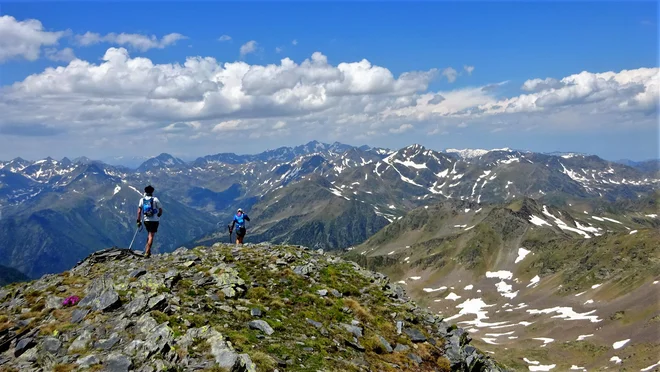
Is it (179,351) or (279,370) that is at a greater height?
(179,351)

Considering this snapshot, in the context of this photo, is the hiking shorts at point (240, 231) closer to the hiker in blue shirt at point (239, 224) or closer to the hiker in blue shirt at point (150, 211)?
the hiker in blue shirt at point (239, 224)

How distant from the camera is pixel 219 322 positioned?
19406 millimetres

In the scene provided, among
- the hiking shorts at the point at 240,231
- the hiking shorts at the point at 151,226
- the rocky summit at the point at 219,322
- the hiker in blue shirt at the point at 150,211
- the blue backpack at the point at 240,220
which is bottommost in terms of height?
the rocky summit at the point at 219,322

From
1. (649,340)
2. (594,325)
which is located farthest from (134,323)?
(594,325)

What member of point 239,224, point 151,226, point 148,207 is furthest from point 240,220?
point 148,207

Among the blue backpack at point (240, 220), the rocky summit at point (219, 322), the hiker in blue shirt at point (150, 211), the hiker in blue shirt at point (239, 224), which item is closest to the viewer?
the rocky summit at point (219, 322)

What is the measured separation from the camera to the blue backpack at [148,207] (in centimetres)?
3061

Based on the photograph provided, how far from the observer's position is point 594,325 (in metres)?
177

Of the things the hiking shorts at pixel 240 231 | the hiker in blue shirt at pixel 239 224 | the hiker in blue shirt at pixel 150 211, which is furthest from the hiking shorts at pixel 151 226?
the hiking shorts at pixel 240 231

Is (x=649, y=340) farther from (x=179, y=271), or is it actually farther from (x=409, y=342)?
(x=179, y=271)

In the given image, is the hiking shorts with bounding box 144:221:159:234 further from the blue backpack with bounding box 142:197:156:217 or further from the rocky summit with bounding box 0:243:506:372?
the rocky summit with bounding box 0:243:506:372

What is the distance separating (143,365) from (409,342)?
1473 centimetres

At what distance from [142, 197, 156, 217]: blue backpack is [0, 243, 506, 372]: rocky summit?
147 inches

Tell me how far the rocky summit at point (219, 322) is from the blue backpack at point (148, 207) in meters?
3.73
